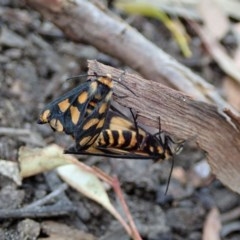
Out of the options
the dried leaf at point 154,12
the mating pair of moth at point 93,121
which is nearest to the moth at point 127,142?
the mating pair of moth at point 93,121

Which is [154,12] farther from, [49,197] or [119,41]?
[49,197]

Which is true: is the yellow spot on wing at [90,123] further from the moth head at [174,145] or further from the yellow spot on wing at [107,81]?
the moth head at [174,145]

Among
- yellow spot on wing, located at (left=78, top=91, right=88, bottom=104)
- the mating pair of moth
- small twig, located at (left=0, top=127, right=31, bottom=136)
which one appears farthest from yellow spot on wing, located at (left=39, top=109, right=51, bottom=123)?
small twig, located at (left=0, top=127, right=31, bottom=136)

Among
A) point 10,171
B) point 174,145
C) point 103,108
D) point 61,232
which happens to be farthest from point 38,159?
point 174,145

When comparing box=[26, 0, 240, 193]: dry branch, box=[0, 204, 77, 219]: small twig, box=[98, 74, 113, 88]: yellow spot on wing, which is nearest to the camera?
box=[98, 74, 113, 88]: yellow spot on wing

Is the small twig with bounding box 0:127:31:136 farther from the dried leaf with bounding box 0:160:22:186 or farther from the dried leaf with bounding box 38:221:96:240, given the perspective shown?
the dried leaf with bounding box 38:221:96:240

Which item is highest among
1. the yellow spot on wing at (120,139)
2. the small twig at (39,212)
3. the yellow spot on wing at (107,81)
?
the yellow spot on wing at (107,81)
